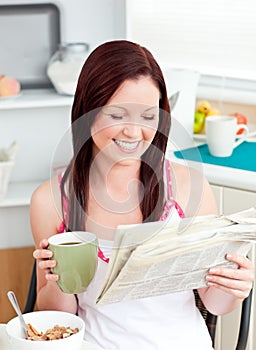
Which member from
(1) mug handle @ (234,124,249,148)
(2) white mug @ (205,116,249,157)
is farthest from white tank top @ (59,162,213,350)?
(1) mug handle @ (234,124,249,148)

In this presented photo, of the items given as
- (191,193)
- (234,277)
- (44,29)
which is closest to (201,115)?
(44,29)

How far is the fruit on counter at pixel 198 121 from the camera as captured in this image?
8.29 ft

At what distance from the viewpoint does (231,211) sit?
Answer: 6.89ft

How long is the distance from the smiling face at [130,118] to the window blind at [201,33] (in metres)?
1.02

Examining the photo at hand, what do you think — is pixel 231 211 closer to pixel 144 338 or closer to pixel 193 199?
pixel 193 199

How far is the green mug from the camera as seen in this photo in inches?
55.8

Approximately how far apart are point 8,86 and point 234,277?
1222 millimetres

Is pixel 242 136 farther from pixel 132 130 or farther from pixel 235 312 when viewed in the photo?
pixel 132 130

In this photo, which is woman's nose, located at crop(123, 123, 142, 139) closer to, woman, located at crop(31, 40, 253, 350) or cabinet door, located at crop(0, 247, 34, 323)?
woman, located at crop(31, 40, 253, 350)

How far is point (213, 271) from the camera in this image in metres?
1.49

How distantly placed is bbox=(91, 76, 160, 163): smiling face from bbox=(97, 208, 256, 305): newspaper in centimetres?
25

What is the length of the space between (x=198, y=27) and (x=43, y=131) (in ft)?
2.08

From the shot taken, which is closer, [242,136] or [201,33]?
[242,136]

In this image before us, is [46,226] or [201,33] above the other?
[201,33]
